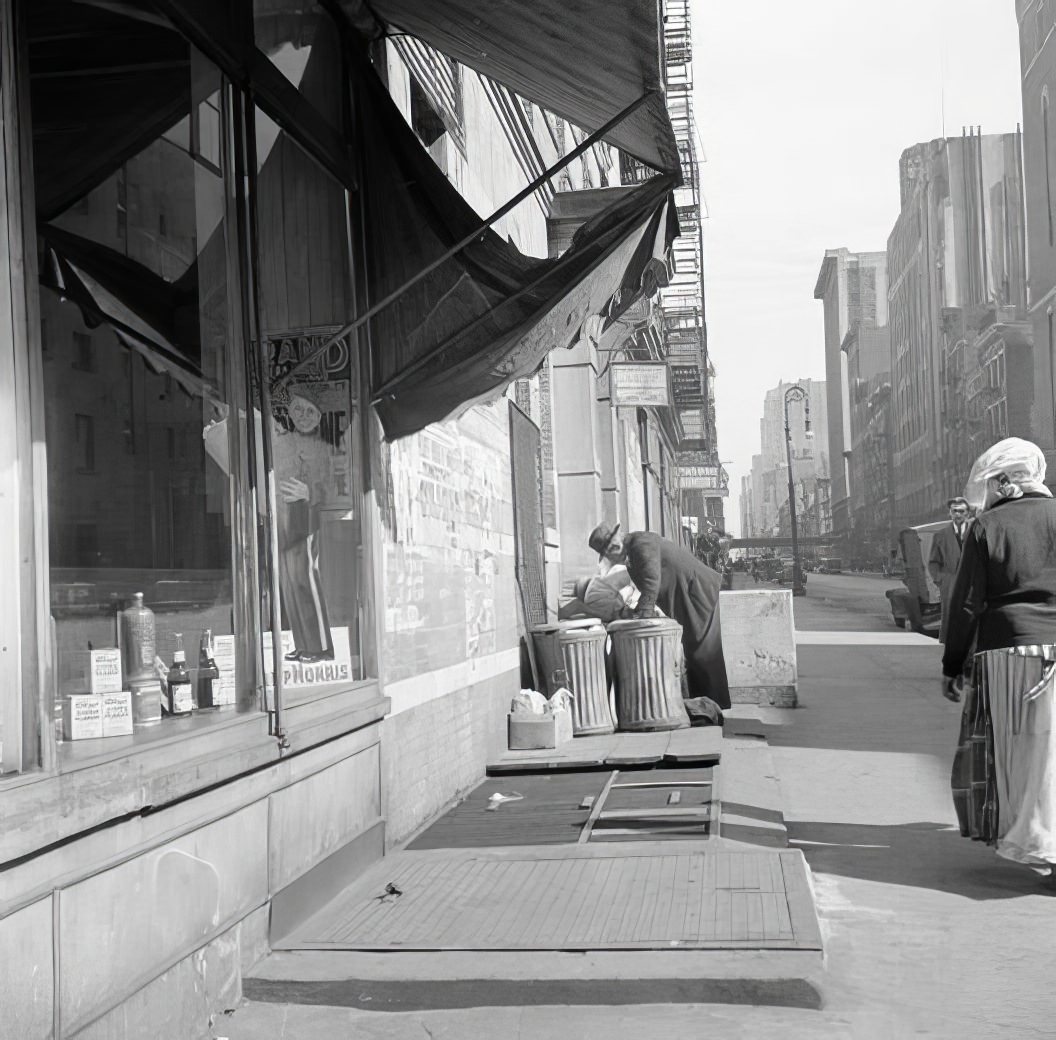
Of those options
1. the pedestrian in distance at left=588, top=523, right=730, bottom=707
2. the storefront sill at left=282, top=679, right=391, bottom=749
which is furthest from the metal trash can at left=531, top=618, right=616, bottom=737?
the storefront sill at left=282, top=679, right=391, bottom=749

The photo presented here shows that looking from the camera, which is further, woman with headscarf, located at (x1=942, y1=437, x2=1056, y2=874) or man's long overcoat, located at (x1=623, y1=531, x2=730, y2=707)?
man's long overcoat, located at (x1=623, y1=531, x2=730, y2=707)

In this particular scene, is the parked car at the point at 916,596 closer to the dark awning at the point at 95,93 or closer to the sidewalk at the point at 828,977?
the sidewalk at the point at 828,977

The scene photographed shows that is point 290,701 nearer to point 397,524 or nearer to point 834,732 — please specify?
point 397,524

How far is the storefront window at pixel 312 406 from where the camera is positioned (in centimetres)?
636

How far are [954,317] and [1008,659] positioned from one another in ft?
341

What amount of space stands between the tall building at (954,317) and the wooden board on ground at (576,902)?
82.5m

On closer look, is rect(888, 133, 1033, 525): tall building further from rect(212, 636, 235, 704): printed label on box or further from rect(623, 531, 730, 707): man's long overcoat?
rect(212, 636, 235, 704): printed label on box

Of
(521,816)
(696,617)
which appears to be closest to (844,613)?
(696,617)

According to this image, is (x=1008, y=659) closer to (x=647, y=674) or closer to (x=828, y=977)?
(x=828, y=977)

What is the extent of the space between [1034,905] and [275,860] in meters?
3.18

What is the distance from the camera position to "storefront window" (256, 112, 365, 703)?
6355 mm

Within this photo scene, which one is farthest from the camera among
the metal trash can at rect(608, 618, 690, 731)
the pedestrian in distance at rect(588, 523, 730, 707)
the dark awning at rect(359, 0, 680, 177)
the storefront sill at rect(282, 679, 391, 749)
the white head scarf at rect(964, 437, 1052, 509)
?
the pedestrian in distance at rect(588, 523, 730, 707)

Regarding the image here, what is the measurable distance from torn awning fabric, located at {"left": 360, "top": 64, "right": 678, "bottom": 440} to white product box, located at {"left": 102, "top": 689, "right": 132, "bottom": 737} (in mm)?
2749

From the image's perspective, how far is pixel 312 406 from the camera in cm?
678
